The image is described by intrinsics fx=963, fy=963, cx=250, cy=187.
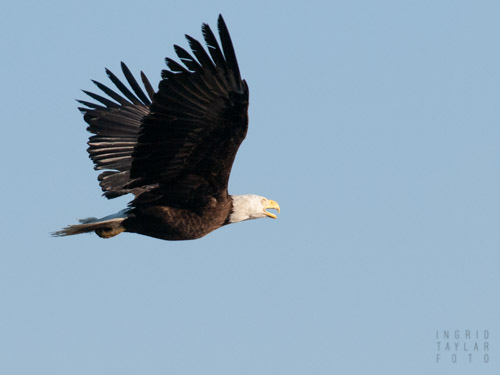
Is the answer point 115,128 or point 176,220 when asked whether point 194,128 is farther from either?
point 115,128

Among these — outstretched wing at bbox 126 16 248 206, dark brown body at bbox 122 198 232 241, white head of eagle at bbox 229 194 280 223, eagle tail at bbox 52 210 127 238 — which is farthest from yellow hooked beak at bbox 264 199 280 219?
eagle tail at bbox 52 210 127 238

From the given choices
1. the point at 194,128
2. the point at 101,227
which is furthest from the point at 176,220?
the point at 194,128

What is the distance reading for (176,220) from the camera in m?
9.38

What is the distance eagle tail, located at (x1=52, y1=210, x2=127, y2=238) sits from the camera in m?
9.54

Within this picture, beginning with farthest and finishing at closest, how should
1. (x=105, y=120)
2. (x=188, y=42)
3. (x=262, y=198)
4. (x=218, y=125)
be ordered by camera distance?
(x=105, y=120)
(x=262, y=198)
(x=218, y=125)
(x=188, y=42)

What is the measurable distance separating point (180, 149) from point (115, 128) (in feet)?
7.53

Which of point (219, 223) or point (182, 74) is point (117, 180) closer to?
point (219, 223)

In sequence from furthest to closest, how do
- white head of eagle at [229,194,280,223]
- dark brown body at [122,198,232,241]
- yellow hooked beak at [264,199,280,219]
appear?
yellow hooked beak at [264,199,280,219]
white head of eagle at [229,194,280,223]
dark brown body at [122,198,232,241]

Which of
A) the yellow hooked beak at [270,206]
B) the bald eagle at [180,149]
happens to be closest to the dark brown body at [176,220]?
the bald eagle at [180,149]

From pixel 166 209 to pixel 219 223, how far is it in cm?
57

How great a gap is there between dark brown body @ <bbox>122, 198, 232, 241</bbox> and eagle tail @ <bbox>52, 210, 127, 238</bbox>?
0.10m

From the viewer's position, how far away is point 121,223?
9594 millimetres

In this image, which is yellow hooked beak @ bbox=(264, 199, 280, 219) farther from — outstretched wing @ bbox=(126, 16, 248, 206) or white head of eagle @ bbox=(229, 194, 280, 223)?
outstretched wing @ bbox=(126, 16, 248, 206)

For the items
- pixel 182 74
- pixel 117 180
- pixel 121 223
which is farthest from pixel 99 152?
pixel 182 74
